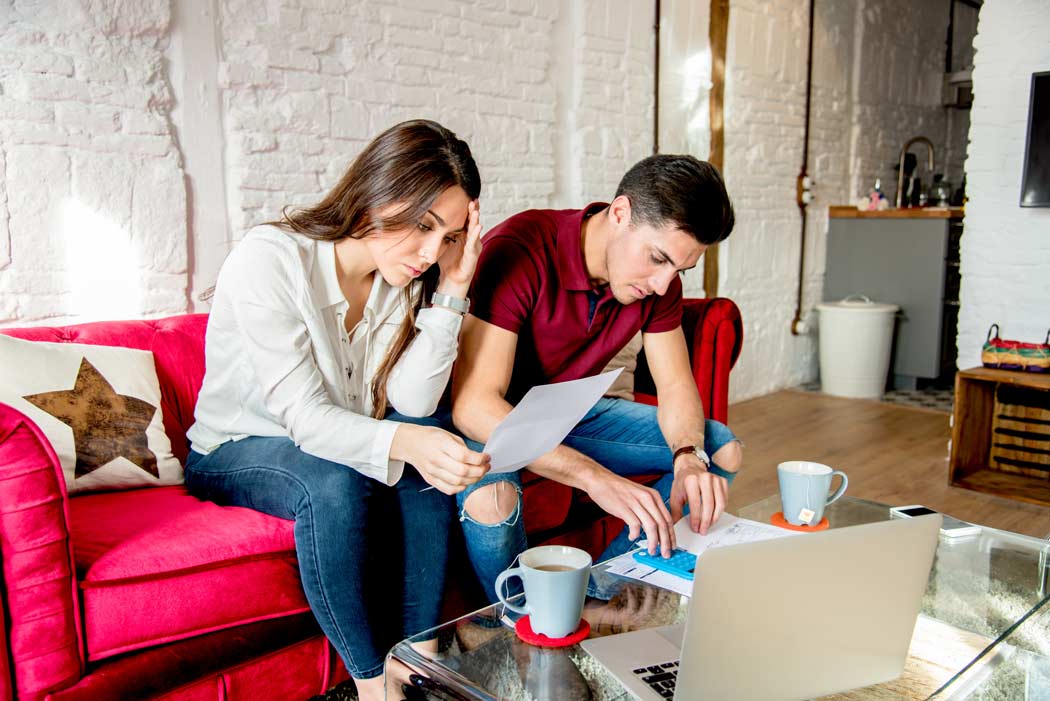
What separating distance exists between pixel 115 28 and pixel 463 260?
1245 millimetres

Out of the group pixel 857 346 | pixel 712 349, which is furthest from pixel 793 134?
pixel 712 349

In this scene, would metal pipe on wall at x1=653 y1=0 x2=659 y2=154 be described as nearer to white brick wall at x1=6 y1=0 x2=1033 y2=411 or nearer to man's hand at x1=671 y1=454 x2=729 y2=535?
white brick wall at x1=6 y1=0 x2=1033 y2=411

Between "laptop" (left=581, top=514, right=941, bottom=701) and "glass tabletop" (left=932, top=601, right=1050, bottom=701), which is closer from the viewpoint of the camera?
"laptop" (left=581, top=514, right=941, bottom=701)

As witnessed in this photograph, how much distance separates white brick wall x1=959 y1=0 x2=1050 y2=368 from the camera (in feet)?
11.1

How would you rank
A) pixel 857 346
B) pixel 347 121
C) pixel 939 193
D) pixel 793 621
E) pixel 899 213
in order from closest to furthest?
1. pixel 793 621
2. pixel 347 121
3. pixel 857 346
4. pixel 899 213
5. pixel 939 193

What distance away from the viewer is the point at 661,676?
100cm

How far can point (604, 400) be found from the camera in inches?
83.4

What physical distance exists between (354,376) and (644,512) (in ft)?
2.20

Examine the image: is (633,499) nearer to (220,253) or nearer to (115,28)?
(220,253)

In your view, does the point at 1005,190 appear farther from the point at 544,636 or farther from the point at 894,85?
the point at 544,636

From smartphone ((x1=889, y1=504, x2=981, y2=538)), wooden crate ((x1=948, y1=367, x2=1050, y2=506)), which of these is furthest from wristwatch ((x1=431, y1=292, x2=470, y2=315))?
wooden crate ((x1=948, y1=367, x2=1050, y2=506))

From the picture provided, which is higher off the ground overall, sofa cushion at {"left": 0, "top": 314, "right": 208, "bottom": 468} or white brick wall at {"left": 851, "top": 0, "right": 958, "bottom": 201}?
white brick wall at {"left": 851, "top": 0, "right": 958, "bottom": 201}

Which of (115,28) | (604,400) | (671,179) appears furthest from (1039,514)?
(115,28)

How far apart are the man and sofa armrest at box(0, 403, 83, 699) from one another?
66cm
